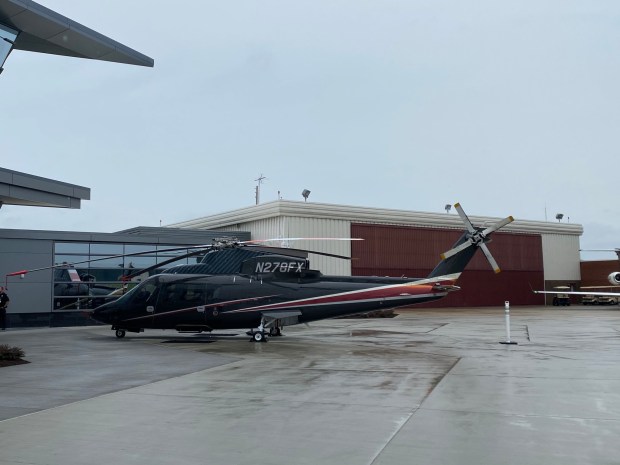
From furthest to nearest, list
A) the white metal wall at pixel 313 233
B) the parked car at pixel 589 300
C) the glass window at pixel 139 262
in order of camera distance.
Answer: the parked car at pixel 589 300
the white metal wall at pixel 313 233
the glass window at pixel 139 262

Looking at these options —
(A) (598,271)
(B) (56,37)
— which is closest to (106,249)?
(B) (56,37)

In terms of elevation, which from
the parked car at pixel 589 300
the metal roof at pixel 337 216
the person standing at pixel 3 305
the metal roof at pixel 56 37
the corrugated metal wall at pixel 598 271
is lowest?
the parked car at pixel 589 300

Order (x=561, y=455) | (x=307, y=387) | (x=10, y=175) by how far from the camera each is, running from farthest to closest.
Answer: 1. (x=10, y=175)
2. (x=307, y=387)
3. (x=561, y=455)

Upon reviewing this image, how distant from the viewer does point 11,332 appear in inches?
961

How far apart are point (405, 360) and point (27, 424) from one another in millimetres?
8992

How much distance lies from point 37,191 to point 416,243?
30.1 m

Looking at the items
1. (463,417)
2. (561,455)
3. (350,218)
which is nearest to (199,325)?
(463,417)

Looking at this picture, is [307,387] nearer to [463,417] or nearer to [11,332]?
[463,417]

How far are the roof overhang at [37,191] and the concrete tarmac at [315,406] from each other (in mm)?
9345

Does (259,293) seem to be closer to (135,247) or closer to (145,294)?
(145,294)

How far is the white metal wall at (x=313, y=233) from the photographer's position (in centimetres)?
3781

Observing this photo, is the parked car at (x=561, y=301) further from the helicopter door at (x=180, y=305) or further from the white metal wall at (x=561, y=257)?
the helicopter door at (x=180, y=305)

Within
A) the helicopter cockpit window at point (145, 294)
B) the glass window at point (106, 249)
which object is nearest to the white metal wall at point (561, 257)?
the glass window at point (106, 249)

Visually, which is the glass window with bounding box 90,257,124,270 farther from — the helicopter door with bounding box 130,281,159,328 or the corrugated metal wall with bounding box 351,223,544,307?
the corrugated metal wall with bounding box 351,223,544,307
